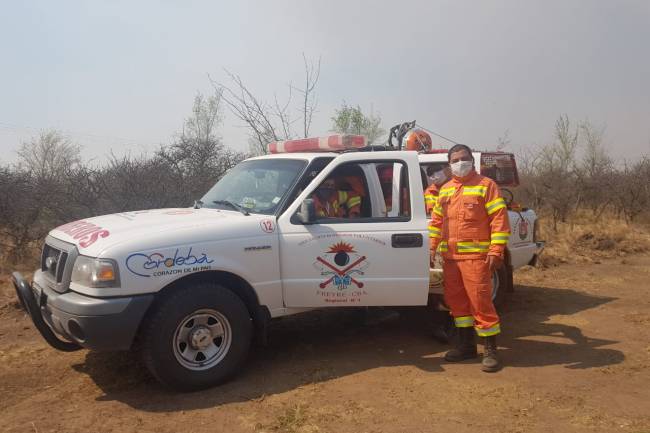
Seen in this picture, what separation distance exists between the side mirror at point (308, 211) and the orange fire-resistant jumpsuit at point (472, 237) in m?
1.08

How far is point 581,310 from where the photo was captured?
673 centimetres

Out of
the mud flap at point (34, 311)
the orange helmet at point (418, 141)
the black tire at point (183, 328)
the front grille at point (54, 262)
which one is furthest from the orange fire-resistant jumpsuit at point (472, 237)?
the mud flap at point (34, 311)

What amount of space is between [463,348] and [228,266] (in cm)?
227

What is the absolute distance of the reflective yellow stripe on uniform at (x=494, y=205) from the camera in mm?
4594

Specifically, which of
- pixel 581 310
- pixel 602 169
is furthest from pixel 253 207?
pixel 602 169

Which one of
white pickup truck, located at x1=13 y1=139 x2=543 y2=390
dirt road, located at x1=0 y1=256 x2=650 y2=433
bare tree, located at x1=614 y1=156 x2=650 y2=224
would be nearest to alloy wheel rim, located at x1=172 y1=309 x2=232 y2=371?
white pickup truck, located at x1=13 y1=139 x2=543 y2=390

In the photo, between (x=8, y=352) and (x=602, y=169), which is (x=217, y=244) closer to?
(x=8, y=352)

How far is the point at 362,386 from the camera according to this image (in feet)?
14.1

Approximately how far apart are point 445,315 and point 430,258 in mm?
1254

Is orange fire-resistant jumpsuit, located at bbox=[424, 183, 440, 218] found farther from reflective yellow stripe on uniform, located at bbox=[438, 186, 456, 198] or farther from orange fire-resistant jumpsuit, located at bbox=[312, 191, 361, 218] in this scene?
orange fire-resistant jumpsuit, located at bbox=[312, 191, 361, 218]

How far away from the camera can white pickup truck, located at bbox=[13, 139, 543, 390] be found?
3.86 metres

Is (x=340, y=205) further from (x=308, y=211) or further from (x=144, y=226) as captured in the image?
(x=144, y=226)

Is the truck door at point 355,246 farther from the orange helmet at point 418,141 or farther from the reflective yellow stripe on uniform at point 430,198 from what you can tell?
the orange helmet at point 418,141

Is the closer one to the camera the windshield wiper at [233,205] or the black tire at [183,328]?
the black tire at [183,328]
